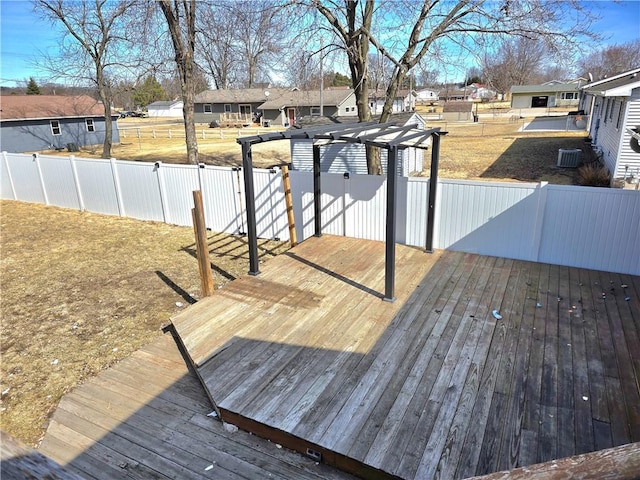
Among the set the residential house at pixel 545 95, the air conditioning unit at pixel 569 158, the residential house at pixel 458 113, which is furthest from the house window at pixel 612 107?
the residential house at pixel 545 95

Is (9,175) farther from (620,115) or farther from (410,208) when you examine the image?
(620,115)

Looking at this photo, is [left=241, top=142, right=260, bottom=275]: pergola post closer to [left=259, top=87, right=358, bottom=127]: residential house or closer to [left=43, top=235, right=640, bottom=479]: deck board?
[left=43, top=235, right=640, bottom=479]: deck board

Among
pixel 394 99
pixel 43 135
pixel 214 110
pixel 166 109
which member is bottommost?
pixel 43 135

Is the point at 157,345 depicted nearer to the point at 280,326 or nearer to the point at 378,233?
the point at 280,326

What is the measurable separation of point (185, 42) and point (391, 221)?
9777 millimetres

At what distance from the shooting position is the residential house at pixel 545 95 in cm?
4900

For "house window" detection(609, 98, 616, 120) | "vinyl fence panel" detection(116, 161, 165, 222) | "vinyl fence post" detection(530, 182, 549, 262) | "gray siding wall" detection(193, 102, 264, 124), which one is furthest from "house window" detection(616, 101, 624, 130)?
"gray siding wall" detection(193, 102, 264, 124)

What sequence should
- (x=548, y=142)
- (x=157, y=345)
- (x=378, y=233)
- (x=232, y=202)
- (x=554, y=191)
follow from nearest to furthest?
(x=157, y=345)
(x=554, y=191)
(x=378, y=233)
(x=232, y=202)
(x=548, y=142)

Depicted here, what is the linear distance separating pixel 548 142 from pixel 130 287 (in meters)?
23.4

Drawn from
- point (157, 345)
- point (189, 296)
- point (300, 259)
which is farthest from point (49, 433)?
point (300, 259)

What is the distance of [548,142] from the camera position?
23062 millimetres

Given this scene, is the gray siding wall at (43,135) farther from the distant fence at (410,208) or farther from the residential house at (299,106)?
the residential house at (299,106)

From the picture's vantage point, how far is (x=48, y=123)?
25391 millimetres

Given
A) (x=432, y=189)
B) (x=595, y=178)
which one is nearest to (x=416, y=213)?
(x=432, y=189)
